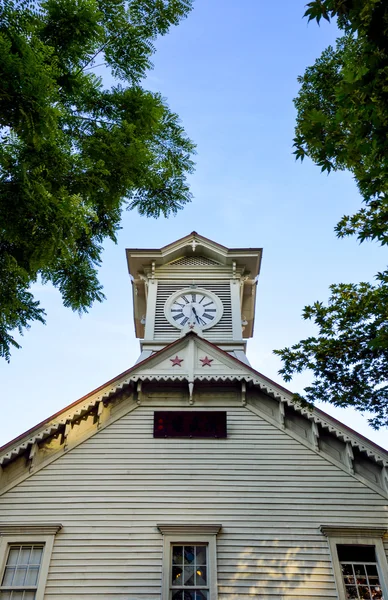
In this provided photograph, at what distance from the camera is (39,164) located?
731 cm

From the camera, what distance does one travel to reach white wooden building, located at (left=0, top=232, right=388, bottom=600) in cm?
941

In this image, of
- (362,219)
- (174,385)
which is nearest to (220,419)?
Answer: (174,385)

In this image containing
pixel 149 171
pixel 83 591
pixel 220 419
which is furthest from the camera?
pixel 220 419

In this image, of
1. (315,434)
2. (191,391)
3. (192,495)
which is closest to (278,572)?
(192,495)

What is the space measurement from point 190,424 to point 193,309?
5.31m

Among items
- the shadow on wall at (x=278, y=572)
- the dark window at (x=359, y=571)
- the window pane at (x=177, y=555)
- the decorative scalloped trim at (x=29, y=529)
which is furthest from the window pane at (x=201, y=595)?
the decorative scalloped trim at (x=29, y=529)

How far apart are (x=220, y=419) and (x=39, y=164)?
7.04 m

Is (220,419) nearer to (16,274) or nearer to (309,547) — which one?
(309,547)

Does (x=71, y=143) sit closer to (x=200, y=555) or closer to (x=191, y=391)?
(x=191, y=391)

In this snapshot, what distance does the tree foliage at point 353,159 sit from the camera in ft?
19.0

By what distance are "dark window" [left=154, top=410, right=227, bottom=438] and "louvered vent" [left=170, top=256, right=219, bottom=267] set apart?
7050 millimetres

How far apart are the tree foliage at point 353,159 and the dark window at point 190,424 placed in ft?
6.95

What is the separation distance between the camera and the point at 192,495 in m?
10.5

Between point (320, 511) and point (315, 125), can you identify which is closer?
point (315, 125)
